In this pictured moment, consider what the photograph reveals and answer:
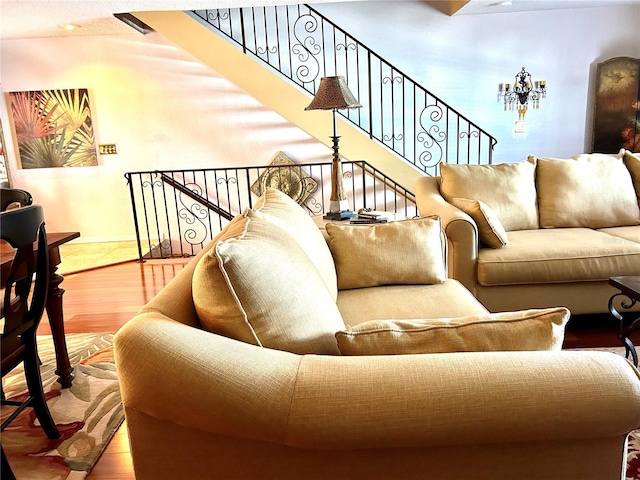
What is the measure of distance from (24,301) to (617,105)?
6030 millimetres

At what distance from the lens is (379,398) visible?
851 mm

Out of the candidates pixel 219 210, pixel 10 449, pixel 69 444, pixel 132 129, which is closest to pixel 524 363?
pixel 69 444

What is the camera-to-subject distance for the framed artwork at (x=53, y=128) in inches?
207

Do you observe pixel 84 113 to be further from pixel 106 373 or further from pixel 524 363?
pixel 524 363

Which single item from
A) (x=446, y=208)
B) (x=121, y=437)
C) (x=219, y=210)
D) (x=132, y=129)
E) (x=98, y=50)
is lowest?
(x=121, y=437)

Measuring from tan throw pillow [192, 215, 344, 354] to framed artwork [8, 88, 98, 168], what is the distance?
197 inches

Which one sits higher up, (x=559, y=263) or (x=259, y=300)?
(x=259, y=300)

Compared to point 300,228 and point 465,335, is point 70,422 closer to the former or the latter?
point 300,228

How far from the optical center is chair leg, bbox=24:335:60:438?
5.84ft

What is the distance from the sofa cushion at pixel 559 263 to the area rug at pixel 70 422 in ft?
6.48

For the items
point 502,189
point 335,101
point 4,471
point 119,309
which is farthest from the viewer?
point 119,309

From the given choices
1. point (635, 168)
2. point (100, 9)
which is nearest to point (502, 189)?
point (635, 168)

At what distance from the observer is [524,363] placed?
0.90m

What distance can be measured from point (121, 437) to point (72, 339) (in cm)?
123
